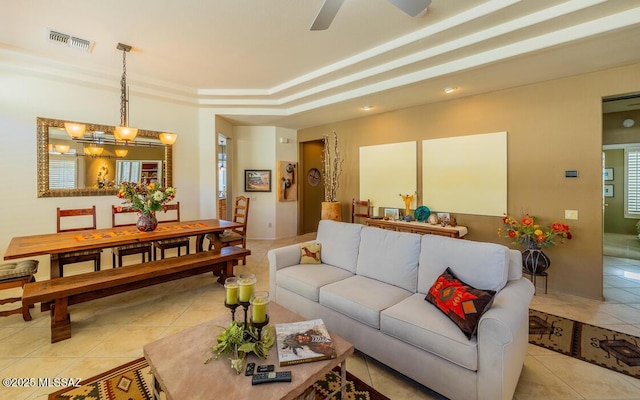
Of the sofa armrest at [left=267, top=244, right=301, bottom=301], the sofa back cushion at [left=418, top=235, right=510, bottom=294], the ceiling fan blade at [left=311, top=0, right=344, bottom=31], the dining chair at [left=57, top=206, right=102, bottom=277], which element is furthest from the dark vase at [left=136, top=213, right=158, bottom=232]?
the sofa back cushion at [left=418, top=235, right=510, bottom=294]

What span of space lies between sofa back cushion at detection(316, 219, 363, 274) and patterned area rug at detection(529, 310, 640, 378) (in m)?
1.77

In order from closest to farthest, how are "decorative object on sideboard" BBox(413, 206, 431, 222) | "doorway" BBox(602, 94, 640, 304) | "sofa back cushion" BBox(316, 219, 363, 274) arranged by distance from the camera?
"sofa back cushion" BBox(316, 219, 363, 274)
"doorway" BBox(602, 94, 640, 304)
"decorative object on sideboard" BBox(413, 206, 431, 222)

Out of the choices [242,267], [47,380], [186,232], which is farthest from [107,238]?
[242,267]

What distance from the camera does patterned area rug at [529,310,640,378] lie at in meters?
2.15

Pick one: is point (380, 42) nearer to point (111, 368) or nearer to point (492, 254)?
point (492, 254)

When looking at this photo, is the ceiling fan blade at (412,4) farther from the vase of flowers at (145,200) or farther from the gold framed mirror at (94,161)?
the gold framed mirror at (94,161)

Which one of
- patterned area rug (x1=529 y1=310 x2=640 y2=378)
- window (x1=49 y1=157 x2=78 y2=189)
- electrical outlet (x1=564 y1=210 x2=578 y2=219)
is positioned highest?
window (x1=49 y1=157 x2=78 y2=189)

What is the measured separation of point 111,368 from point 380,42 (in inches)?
162

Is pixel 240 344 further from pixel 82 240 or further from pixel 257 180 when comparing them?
pixel 257 180

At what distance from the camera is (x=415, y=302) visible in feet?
6.85

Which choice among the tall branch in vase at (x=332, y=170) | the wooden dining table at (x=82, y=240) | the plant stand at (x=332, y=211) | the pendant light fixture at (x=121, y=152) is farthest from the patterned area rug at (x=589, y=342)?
the pendant light fixture at (x=121, y=152)

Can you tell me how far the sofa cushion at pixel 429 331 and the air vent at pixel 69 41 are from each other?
4368mm

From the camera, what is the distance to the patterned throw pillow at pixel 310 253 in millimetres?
3092

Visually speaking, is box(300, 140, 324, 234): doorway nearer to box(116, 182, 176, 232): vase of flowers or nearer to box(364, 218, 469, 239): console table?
box(364, 218, 469, 239): console table
